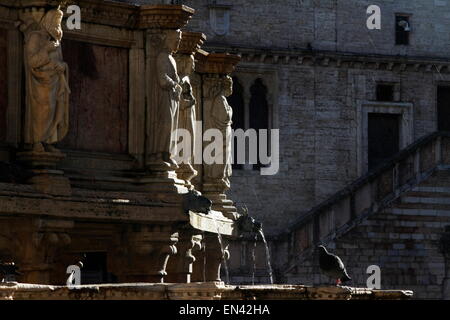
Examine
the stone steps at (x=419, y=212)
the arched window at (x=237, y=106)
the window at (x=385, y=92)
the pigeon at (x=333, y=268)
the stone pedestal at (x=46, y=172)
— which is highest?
the window at (x=385, y=92)

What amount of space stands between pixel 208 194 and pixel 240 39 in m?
29.0

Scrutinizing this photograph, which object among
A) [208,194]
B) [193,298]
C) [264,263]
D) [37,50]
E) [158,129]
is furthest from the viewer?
[264,263]

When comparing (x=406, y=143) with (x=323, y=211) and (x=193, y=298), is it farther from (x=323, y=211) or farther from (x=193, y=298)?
(x=193, y=298)

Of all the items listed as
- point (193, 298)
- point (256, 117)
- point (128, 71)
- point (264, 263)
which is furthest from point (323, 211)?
point (193, 298)

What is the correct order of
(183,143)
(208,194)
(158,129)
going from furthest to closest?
(208,194), (183,143), (158,129)

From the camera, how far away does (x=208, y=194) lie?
73.9 feet

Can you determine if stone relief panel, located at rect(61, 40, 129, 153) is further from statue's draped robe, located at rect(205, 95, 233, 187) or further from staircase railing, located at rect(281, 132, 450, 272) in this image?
staircase railing, located at rect(281, 132, 450, 272)

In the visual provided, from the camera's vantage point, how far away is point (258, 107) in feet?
169

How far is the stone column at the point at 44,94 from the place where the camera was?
17.7 meters

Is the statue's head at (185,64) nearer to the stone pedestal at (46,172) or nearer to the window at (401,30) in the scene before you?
the stone pedestal at (46,172)

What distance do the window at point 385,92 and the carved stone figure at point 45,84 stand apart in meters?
35.9

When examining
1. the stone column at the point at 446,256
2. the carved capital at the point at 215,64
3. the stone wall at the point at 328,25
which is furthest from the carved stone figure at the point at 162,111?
the stone wall at the point at 328,25

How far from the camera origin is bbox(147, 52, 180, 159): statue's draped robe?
1919 cm

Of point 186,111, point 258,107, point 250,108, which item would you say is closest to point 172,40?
point 186,111
